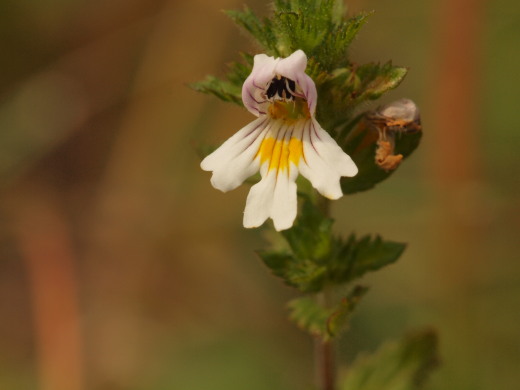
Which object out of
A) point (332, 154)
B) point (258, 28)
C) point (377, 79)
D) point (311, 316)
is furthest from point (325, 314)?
point (258, 28)

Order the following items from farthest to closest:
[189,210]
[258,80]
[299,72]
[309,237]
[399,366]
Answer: [189,210] < [399,366] < [309,237] < [258,80] < [299,72]

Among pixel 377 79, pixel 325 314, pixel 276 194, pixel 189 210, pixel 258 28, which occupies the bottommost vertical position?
pixel 325 314

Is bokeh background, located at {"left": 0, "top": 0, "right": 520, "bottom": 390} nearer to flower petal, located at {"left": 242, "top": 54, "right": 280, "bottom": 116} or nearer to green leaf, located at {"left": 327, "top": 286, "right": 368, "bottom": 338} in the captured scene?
green leaf, located at {"left": 327, "top": 286, "right": 368, "bottom": 338}

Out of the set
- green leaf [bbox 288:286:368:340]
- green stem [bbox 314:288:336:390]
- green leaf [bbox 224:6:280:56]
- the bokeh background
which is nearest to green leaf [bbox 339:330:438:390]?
green stem [bbox 314:288:336:390]

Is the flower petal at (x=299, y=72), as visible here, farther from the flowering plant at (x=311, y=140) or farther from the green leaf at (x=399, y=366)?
the green leaf at (x=399, y=366)

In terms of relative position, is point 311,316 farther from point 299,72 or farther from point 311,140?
point 299,72

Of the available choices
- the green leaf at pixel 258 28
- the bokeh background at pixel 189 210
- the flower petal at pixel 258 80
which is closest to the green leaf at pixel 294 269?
the flower petal at pixel 258 80

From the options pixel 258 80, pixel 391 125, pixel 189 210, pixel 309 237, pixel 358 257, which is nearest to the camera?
pixel 258 80
